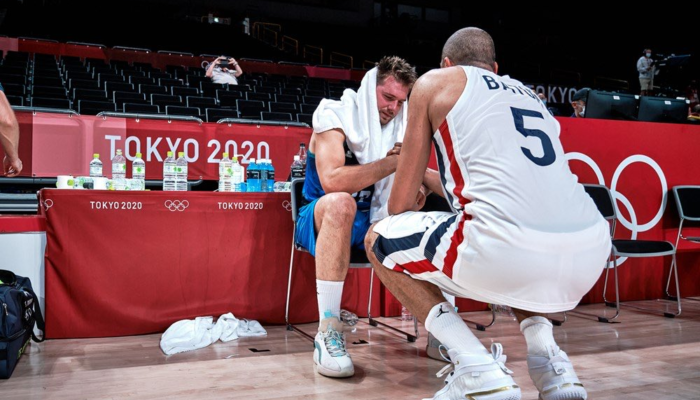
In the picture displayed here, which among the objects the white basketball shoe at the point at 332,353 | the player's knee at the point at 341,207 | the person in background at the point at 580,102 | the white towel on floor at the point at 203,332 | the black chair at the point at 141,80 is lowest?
the white towel on floor at the point at 203,332

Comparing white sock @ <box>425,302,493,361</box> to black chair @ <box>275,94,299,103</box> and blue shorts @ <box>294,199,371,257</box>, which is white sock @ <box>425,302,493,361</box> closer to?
blue shorts @ <box>294,199,371,257</box>

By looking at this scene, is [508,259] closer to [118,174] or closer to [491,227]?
[491,227]

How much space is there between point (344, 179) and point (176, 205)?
3.47 feet

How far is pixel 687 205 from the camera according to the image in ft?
14.5

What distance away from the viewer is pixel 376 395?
214 cm

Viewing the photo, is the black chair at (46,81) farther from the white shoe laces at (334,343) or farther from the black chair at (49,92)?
the white shoe laces at (334,343)

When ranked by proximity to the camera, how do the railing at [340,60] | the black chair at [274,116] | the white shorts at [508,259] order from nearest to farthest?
the white shorts at [508,259], the black chair at [274,116], the railing at [340,60]

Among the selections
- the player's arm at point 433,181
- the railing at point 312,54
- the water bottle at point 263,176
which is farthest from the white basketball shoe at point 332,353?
the railing at point 312,54

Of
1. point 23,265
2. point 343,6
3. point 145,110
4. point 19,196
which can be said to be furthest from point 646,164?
point 343,6

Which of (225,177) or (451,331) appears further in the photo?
(225,177)

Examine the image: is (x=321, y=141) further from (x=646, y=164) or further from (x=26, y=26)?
(x=26, y=26)

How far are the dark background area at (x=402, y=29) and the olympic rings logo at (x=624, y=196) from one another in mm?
13045

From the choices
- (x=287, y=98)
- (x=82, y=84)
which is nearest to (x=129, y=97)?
(x=82, y=84)

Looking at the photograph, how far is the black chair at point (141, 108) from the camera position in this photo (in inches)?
289
